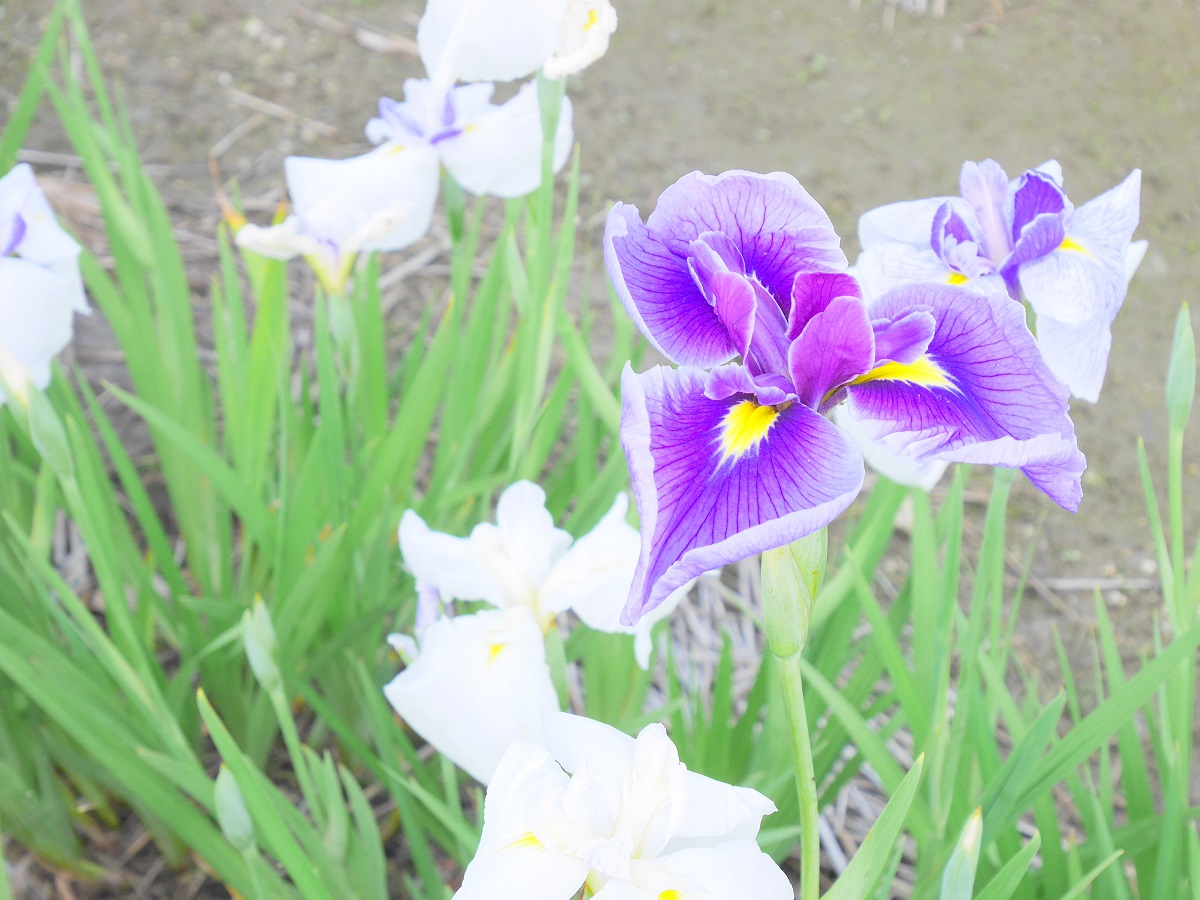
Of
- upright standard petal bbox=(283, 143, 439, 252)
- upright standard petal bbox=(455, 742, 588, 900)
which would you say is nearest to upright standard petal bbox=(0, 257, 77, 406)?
upright standard petal bbox=(283, 143, 439, 252)

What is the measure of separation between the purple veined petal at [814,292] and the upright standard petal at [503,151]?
24.8 inches

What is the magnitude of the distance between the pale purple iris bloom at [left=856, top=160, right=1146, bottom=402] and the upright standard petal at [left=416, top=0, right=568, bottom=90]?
0.35 meters

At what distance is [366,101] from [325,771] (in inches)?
76.7

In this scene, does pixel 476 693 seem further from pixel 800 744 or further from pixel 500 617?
pixel 800 744

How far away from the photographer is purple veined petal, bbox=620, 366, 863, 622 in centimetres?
49

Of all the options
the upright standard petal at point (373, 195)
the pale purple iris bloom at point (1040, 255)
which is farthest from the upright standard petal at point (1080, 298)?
the upright standard petal at point (373, 195)

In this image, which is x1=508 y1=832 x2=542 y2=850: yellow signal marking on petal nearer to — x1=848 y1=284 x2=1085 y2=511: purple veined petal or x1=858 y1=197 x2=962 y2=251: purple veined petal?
x1=848 y1=284 x2=1085 y2=511: purple veined petal

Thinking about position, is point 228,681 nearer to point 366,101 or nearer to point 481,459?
point 481,459

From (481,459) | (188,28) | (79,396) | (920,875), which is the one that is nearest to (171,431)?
Result: (481,459)

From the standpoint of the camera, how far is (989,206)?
2.67 ft

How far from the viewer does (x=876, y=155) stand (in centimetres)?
243

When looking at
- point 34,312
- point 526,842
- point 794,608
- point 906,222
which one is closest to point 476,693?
point 526,842

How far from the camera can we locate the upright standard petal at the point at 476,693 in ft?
2.54

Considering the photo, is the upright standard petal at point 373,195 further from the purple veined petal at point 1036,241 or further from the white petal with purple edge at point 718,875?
the white petal with purple edge at point 718,875
